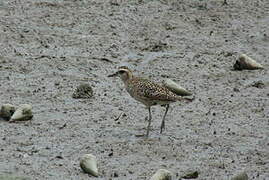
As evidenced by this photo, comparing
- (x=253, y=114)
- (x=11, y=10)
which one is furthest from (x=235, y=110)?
(x=11, y=10)

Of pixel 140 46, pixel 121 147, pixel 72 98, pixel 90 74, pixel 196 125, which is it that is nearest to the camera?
pixel 121 147

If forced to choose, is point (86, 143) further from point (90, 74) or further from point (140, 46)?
point (140, 46)

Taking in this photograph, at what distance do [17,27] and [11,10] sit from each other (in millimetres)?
660

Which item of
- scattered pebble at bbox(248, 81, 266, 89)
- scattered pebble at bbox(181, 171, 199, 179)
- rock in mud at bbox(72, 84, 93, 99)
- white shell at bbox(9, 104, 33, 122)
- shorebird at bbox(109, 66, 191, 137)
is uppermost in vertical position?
shorebird at bbox(109, 66, 191, 137)

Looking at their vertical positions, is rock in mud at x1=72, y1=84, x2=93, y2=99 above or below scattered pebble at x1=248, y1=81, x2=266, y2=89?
above

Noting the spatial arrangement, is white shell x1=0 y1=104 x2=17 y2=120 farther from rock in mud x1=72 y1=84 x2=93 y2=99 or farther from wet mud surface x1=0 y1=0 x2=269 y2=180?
rock in mud x1=72 y1=84 x2=93 y2=99

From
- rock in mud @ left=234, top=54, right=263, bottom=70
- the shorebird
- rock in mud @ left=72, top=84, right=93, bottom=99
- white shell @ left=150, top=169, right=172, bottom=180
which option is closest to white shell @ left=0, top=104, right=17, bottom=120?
rock in mud @ left=72, top=84, right=93, bottom=99

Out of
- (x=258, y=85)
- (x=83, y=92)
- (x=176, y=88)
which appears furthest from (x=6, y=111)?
(x=258, y=85)

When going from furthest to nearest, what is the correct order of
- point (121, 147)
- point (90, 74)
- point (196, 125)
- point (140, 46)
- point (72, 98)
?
point (140, 46)
point (90, 74)
point (72, 98)
point (196, 125)
point (121, 147)

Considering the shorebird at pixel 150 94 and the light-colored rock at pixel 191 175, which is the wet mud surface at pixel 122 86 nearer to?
the light-colored rock at pixel 191 175

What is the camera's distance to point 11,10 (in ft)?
40.9

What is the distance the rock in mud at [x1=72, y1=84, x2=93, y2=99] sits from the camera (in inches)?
390

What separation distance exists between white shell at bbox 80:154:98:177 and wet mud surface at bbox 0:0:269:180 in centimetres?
7

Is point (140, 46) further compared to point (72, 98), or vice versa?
point (140, 46)
